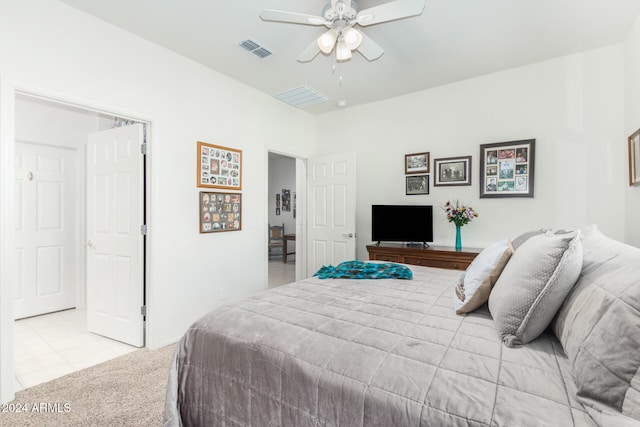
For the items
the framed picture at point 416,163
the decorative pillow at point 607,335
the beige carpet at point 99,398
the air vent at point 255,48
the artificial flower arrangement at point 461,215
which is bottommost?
the beige carpet at point 99,398

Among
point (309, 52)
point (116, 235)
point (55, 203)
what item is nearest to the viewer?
point (309, 52)

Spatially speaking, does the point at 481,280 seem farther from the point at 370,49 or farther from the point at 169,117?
the point at 169,117

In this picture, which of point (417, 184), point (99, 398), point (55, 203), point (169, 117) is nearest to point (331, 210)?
point (417, 184)

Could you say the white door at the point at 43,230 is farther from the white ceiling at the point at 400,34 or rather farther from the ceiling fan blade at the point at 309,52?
the ceiling fan blade at the point at 309,52

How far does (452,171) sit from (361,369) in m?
3.35

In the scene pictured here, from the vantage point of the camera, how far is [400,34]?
270 cm

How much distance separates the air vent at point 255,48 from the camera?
2.87 m

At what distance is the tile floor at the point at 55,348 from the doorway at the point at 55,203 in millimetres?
37

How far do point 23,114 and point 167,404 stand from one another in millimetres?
4084

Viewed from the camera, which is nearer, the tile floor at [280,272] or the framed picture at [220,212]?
the framed picture at [220,212]

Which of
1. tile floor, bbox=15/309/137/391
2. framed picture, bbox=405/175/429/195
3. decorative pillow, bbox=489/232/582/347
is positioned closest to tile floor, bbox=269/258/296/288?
tile floor, bbox=15/309/137/391

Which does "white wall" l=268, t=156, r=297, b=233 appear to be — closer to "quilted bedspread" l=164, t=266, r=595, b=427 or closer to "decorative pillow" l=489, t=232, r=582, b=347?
"quilted bedspread" l=164, t=266, r=595, b=427

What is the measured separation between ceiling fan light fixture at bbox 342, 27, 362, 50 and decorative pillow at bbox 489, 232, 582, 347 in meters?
1.77

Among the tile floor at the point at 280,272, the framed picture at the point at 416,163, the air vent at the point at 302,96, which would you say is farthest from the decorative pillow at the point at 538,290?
the tile floor at the point at 280,272
